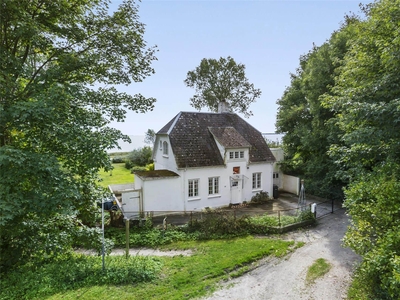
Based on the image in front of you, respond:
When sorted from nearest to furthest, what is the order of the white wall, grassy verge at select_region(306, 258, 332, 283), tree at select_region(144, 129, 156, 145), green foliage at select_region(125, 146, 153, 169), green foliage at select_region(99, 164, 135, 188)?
1. grassy verge at select_region(306, 258, 332, 283)
2. the white wall
3. green foliage at select_region(99, 164, 135, 188)
4. green foliage at select_region(125, 146, 153, 169)
5. tree at select_region(144, 129, 156, 145)

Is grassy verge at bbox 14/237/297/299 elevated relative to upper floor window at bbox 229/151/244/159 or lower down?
lower down

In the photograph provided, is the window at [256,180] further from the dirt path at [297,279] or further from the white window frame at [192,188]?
the dirt path at [297,279]

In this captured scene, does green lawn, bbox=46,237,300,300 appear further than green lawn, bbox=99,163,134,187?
No

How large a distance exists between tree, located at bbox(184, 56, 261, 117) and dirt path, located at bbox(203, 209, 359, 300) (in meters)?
25.7

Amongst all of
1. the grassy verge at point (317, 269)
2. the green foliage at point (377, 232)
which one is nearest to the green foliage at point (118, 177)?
the grassy verge at point (317, 269)

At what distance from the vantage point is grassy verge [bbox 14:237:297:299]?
24.6ft

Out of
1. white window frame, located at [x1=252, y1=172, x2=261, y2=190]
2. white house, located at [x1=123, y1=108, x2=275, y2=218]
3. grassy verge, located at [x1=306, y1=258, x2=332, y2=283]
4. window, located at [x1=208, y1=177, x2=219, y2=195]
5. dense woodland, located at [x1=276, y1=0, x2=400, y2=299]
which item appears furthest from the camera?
white window frame, located at [x1=252, y1=172, x2=261, y2=190]

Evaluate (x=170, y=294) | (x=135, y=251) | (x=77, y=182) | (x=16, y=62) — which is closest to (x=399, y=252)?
(x=170, y=294)

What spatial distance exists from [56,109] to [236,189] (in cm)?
1452

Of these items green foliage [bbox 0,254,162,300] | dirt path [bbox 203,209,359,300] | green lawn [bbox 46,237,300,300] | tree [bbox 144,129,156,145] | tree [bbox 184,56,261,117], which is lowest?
dirt path [bbox 203,209,359,300]

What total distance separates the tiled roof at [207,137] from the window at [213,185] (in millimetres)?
1188

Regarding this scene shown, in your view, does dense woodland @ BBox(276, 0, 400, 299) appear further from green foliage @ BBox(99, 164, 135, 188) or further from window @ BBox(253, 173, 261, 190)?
green foliage @ BBox(99, 164, 135, 188)

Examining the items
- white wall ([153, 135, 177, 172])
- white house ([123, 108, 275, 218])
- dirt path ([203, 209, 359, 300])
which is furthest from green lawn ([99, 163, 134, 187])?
dirt path ([203, 209, 359, 300])

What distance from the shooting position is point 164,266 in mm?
9617
